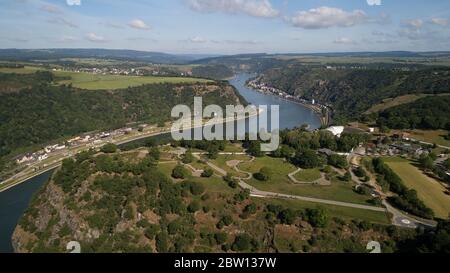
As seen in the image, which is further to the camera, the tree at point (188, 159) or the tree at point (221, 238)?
the tree at point (188, 159)

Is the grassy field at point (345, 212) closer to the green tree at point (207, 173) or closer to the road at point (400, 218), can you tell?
the road at point (400, 218)

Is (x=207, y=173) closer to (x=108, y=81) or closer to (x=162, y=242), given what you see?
(x=162, y=242)

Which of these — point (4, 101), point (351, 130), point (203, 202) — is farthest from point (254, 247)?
point (4, 101)

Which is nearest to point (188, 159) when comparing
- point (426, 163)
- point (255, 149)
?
point (255, 149)

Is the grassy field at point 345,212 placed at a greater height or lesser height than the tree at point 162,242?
greater

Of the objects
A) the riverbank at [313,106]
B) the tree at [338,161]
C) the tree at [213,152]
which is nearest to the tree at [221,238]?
the tree at [213,152]

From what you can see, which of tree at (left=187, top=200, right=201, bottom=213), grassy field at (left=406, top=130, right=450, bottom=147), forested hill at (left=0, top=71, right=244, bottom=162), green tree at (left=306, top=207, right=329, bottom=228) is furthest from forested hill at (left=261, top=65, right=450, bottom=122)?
tree at (left=187, top=200, right=201, bottom=213)

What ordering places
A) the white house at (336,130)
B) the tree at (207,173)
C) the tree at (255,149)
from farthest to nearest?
the white house at (336,130) < the tree at (255,149) < the tree at (207,173)
